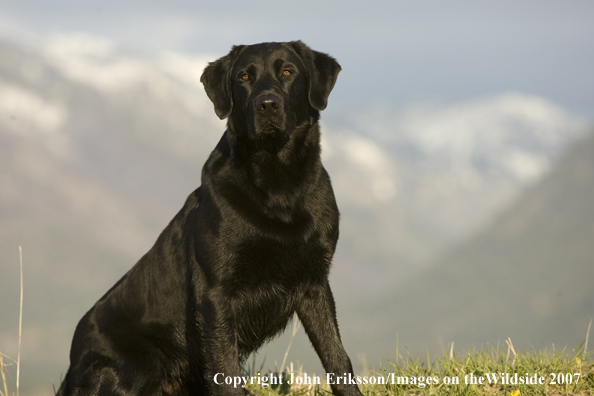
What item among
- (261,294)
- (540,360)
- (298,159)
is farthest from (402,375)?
(298,159)

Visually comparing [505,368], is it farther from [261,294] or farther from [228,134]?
[228,134]

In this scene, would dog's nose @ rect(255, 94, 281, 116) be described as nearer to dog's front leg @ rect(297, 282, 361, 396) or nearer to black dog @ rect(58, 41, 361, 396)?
black dog @ rect(58, 41, 361, 396)

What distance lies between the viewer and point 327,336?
4789 mm

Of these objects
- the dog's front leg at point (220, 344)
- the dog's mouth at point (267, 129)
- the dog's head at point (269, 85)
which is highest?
the dog's head at point (269, 85)

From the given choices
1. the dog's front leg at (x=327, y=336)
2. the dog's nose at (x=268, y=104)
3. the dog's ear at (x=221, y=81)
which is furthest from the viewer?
the dog's ear at (x=221, y=81)

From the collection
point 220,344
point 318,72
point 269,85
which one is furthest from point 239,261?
point 318,72

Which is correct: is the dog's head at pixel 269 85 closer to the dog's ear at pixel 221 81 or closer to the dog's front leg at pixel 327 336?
the dog's ear at pixel 221 81

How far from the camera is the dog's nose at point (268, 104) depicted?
14.7 feet

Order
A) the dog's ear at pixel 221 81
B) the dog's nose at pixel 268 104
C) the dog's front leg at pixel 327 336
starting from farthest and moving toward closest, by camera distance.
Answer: the dog's ear at pixel 221 81 < the dog's front leg at pixel 327 336 < the dog's nose at pixel 268 104

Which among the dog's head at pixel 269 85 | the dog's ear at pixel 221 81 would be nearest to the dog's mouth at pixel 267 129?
the dog's head at pixel 269 85

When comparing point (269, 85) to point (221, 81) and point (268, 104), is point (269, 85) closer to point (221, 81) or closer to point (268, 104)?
point (268, 104)

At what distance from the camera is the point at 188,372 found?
491 centimetres

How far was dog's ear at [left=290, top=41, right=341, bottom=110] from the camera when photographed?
4.82 metres

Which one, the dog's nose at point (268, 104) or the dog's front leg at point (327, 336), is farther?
the dog's front leg at point (327, 336)
